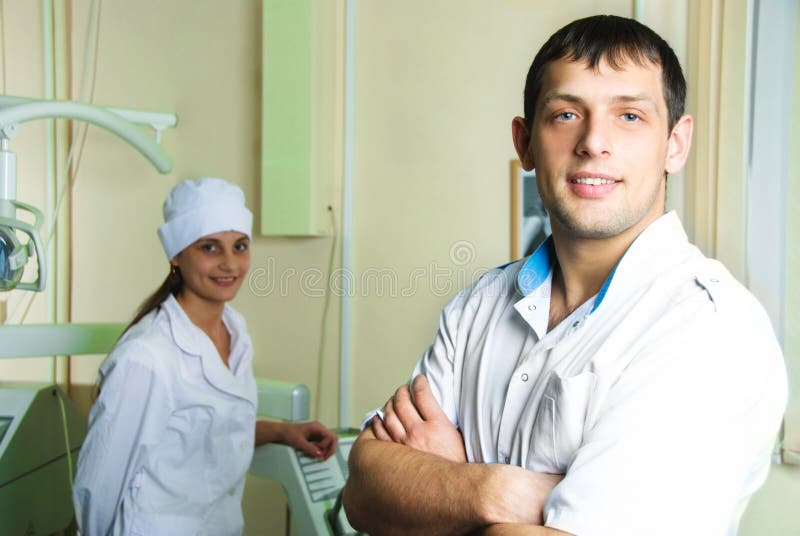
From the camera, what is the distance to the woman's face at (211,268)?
1833 mm

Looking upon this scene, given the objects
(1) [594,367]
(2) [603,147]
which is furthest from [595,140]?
(1) [594,367]

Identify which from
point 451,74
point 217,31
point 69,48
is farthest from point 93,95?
point 451,74

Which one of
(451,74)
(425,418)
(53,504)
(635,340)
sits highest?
(451,74)

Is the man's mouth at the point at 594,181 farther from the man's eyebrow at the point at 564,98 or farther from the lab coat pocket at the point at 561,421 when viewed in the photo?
the lab coat pocket at the point at 561,421

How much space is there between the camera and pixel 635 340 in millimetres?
821

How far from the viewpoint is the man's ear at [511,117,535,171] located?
1061mm

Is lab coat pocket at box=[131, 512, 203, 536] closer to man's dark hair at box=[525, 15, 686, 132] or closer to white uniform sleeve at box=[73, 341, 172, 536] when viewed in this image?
white uniform sleeve at box=[73, 341, 172, 536]

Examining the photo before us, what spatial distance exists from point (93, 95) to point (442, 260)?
1695mm

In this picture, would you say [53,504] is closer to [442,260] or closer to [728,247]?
[442,260]

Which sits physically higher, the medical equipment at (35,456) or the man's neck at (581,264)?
the man's neck at (581,264)

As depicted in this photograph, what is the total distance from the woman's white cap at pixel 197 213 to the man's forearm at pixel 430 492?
100 cm

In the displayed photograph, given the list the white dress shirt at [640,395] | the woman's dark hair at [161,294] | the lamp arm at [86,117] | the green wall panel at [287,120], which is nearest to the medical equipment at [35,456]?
the woman's dark hair at [161,294]

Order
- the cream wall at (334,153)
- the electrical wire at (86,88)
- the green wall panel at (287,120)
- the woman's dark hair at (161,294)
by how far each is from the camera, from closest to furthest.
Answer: the woman's dark hair at (161,294) < the cream wall at (334,153) < the green wall panel at (287,120) < the electrical wire at (86,88)

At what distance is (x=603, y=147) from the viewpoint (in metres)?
0.89
